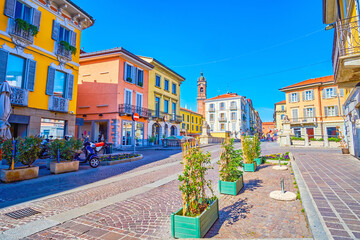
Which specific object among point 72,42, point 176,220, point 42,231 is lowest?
point 42,231

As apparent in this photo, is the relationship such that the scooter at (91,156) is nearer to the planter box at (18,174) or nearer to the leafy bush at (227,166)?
the planter box at (18,174)

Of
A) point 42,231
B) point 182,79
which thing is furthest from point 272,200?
point 182,79

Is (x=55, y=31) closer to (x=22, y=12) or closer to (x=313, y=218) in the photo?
(x=22, y=12)

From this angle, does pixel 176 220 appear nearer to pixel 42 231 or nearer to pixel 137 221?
pixel 137 221

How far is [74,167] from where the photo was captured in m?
8.34

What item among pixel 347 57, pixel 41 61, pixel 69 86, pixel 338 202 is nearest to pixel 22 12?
pixel 41 61

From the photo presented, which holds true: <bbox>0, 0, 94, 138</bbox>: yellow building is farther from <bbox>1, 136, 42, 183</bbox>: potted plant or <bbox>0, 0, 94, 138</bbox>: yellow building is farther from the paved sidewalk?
the paved sidewalk

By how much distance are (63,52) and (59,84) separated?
2340 mm

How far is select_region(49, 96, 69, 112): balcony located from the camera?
13.4m

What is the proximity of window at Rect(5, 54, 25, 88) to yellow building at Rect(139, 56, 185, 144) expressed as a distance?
1399cm

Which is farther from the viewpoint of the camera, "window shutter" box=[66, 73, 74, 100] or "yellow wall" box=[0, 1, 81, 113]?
"window shutter" box=[66, 73, 74, 100]

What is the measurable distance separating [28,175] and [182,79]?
1080 inches

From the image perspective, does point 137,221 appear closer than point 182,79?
Yes

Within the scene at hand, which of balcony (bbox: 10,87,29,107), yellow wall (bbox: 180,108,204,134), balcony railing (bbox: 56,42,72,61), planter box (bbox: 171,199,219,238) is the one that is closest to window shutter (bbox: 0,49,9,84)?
balcony (bbox: 10,87,29,107)
